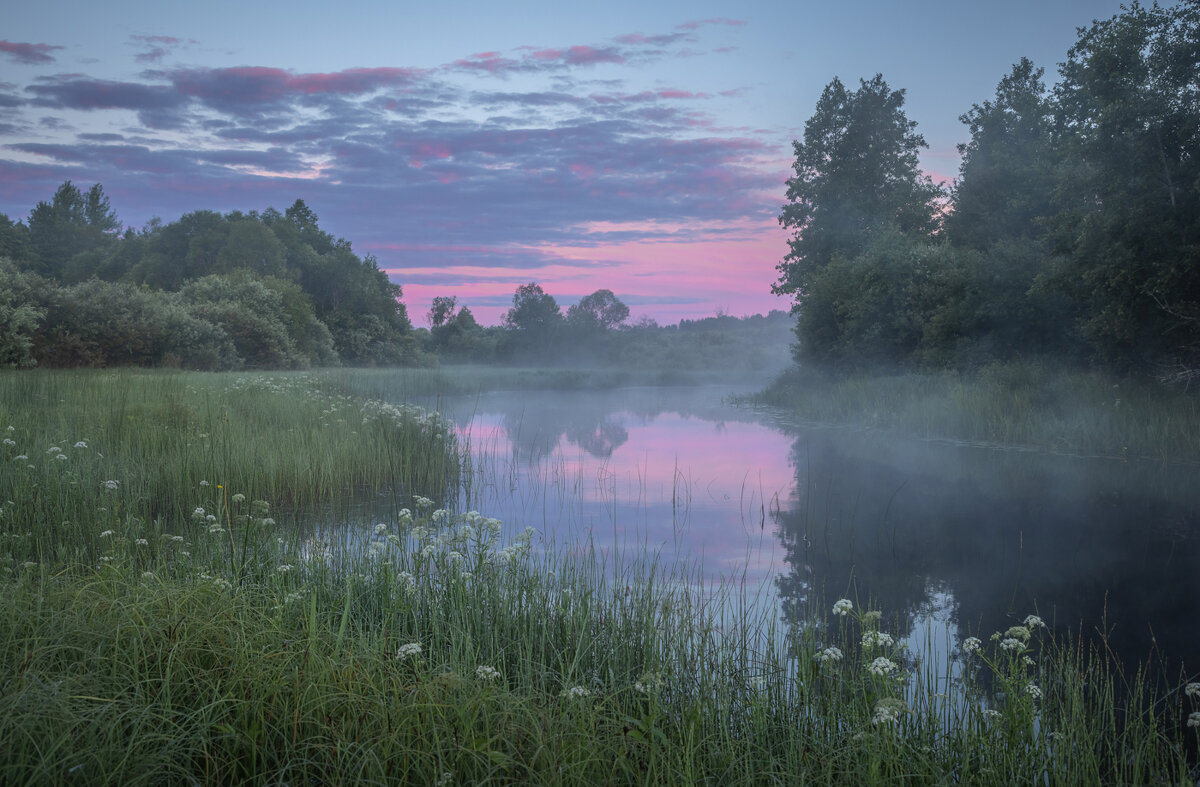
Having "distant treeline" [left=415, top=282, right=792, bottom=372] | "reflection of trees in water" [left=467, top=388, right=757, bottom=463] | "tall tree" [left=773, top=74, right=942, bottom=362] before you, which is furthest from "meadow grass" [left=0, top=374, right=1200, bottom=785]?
"distant treeline" [left=415, top=282, right=792, bottom=372]

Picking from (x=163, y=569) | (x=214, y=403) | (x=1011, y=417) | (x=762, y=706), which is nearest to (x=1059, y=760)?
(x=762, y=706)

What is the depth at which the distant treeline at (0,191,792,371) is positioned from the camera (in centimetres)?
2177

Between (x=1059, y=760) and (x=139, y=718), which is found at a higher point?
(x=139, y=718)

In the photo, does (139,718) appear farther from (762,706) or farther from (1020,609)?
(1020,609)

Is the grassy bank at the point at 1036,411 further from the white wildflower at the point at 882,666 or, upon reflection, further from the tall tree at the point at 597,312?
the tall tree at the point at 597,312

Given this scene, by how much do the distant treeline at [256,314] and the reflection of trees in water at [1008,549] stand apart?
19.3 metres

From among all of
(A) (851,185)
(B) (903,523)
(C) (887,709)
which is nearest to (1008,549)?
(B) (903,523)

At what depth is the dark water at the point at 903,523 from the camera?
6.09m

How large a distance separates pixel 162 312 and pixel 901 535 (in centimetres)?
2407

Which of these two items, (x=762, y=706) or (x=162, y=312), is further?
(x=162, y=312)

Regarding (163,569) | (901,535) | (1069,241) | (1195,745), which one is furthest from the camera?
(1069,241)

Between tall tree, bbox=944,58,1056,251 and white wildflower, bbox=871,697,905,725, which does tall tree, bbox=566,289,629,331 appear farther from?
white wildflower, bbox=871,697,905,725

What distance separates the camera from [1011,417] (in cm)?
1608

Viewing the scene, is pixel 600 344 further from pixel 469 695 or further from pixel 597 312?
pixel 469 695
